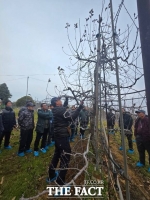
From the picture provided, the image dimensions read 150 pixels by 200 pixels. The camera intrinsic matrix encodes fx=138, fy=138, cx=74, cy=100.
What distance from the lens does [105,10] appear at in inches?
90.0

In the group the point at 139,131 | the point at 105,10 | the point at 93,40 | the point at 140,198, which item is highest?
the point at 105,10

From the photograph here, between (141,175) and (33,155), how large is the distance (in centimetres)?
350

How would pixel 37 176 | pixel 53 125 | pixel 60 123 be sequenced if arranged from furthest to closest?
1. pixel 37 176
2. pixel 53 125
3. pixel 60 123

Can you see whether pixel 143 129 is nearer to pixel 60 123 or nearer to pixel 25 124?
pixel 60 123

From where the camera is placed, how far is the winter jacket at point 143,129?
4.27 meters

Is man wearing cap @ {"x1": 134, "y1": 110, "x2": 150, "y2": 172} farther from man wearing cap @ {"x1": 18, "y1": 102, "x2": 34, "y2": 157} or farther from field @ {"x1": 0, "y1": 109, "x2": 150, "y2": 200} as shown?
man wearing cap @ {"x1": 18, "y1": 102, "x2": 34, "y2": 157}

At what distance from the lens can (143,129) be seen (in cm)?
436

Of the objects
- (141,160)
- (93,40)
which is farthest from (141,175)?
(93,40)

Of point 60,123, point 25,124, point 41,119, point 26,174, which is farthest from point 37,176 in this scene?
point 41,119

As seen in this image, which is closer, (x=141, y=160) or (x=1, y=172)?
(x=1, y=172)

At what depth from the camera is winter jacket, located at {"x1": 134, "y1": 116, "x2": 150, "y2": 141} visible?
4.27 m

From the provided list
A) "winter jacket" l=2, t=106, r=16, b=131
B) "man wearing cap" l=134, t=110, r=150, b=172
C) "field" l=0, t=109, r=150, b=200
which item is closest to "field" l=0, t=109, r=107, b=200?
"field" l=0, t=109, r=150, b=200

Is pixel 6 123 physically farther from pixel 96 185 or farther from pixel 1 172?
pixel 96 185

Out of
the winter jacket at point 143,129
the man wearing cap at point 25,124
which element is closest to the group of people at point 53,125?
the man wearing cap at point 25,124
